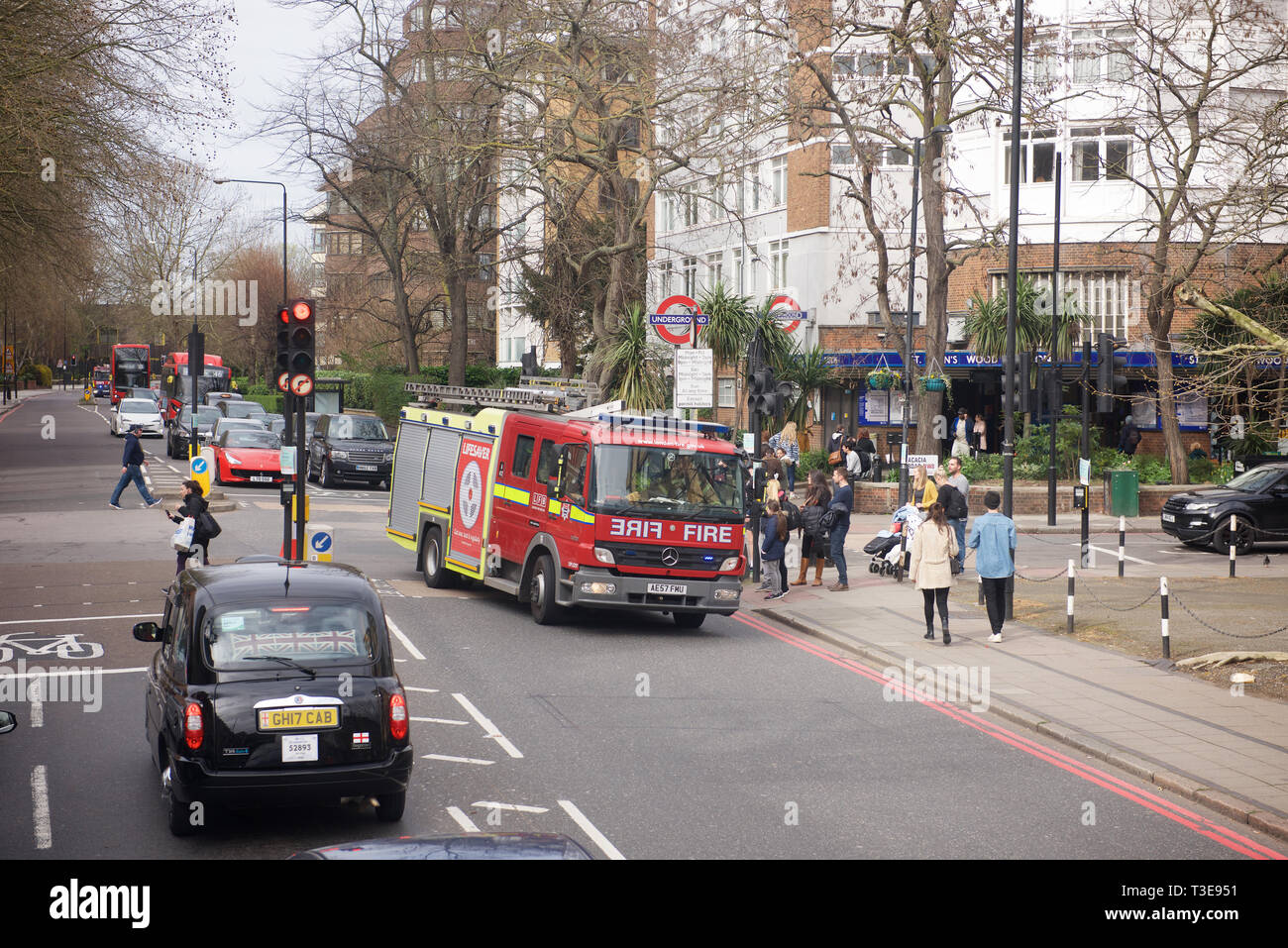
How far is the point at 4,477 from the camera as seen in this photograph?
37875 mm

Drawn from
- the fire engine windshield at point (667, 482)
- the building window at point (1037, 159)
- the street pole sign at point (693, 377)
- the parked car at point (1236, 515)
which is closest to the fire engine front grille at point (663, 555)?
the fire engine windshield at point (667, 482)

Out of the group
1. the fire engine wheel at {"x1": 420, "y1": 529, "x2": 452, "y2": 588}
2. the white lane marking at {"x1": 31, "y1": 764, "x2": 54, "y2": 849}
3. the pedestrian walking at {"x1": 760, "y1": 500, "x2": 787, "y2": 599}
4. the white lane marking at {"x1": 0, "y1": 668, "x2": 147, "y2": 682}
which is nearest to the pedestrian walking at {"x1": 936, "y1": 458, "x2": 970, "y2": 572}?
the pedestrian walking at {"x1": 760, "y1": 500, "x2": 787, "y2": 599}

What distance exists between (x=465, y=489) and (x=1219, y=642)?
10.0m

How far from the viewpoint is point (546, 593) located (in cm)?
1688

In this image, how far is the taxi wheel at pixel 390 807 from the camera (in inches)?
335

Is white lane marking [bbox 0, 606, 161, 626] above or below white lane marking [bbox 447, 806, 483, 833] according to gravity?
above

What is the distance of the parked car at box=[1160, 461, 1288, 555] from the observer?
2659cm

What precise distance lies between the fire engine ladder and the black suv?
14.7 m

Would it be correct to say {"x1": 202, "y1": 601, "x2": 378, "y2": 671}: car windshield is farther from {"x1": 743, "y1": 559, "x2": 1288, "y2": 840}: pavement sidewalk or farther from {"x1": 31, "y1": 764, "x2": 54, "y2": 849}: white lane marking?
{"x1": 743, "y1": 559, "x2": 1288, "y2": 840}: pavement sidewalk

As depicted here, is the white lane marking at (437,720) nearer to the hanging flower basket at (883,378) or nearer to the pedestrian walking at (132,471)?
the pedestrian walking at (132,471)

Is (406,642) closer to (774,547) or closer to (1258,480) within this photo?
(774,547)

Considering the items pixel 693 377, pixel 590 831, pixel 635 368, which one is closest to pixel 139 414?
pixel 635 368

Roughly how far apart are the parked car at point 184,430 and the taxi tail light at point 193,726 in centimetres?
3794
